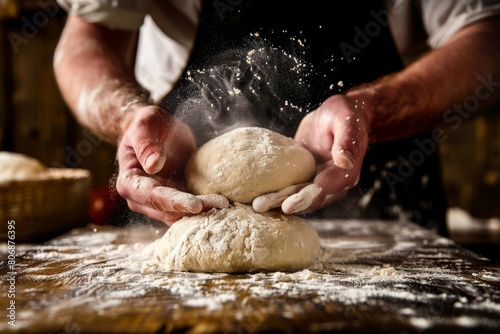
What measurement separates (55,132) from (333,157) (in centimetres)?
315

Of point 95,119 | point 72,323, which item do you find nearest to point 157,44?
point 95,119

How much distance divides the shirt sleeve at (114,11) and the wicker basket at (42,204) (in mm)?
701

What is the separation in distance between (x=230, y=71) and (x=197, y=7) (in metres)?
0.80

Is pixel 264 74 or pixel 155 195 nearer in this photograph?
pixel 155 195

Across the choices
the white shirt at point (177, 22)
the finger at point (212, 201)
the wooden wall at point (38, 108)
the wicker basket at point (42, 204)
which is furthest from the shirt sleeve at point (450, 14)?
the wooden wall at point (38, 108)

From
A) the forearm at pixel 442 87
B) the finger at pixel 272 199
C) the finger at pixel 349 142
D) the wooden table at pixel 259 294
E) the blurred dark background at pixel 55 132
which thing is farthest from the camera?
the blurred dark background at pixel 55 132

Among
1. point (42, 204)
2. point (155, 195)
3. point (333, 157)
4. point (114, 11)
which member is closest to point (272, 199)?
point (333, 157)

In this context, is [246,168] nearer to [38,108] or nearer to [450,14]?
[450,14]

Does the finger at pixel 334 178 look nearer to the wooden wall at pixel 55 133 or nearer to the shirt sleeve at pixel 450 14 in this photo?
the shirt sleeve at pixel 450 14

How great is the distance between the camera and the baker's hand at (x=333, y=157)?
1255 millimetres

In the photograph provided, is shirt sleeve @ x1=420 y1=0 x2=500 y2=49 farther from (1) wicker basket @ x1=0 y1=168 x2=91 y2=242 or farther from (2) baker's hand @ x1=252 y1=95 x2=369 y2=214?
(1) wicker basket @ x1=0 y1=168 x2=91 y2=242

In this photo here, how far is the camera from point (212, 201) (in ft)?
4.39

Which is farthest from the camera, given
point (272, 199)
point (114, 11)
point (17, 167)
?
point (17, 167)

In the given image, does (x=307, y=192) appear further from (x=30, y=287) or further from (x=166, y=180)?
(x=30, y=287)
